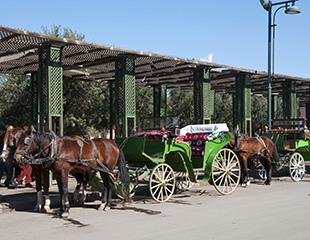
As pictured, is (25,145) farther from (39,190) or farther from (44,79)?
(44,79)

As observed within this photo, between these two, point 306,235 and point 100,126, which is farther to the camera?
point 100,126

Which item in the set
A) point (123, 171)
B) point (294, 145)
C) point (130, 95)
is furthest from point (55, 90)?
point (294, 145)

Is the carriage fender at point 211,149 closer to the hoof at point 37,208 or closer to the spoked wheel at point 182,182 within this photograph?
the spoked wheel at point 182,182

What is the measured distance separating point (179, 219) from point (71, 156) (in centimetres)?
266

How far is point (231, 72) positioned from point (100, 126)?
1387 centimetres

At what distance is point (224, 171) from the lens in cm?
1423

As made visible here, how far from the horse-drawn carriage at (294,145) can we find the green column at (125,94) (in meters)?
5.01

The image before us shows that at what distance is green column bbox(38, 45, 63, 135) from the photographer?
15984mm

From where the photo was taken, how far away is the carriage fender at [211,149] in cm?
1384

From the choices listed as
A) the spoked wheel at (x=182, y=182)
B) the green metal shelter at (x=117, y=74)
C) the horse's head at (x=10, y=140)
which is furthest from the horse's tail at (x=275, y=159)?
the horse's head at (x=10, y=140)

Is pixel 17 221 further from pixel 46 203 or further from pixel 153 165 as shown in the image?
pixel 153 165

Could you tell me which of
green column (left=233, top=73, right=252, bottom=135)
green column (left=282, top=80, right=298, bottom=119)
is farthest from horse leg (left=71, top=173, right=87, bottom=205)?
green column (left=282, top=80, right=298, bottom=119)

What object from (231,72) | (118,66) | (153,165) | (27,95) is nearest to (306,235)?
(153,165)

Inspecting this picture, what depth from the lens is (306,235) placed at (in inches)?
344
